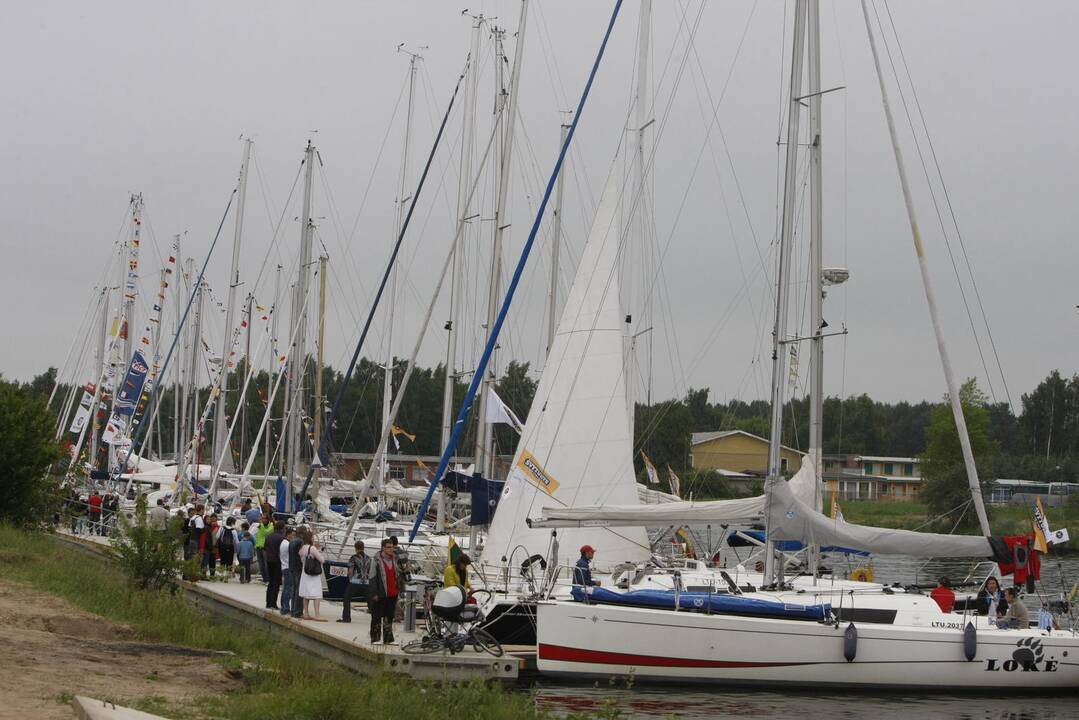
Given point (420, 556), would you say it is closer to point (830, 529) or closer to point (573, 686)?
point (573, 686)

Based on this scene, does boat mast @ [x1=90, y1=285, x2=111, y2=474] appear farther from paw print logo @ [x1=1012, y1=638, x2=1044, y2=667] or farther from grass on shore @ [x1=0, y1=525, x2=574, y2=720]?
paw print logo @ [x1=1012, y1=638, x2=1044, y2=667]

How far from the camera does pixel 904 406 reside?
170m

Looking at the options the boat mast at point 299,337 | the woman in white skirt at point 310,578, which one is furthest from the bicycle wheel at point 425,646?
the boat mast at point 299,337

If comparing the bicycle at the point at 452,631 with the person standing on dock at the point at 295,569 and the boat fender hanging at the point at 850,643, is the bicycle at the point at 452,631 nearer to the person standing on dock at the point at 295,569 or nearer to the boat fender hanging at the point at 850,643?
the person standing on dock at the point at 295,569

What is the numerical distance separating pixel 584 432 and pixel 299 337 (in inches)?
756

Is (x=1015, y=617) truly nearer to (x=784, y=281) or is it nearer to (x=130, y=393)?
(x=784, y=281)

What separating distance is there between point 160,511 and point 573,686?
13.7m

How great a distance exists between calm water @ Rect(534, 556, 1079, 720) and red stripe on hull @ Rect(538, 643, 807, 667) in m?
0.43

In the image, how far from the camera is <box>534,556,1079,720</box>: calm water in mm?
19578

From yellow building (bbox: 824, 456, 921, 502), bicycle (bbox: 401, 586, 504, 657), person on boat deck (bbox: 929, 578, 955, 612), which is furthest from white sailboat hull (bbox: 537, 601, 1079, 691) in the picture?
yellow building (bbox: 824, 456, 921, 502)

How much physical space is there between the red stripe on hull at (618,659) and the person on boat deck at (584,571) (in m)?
1.97

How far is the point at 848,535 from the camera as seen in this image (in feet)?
71.9

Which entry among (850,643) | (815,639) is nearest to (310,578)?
(815,639)

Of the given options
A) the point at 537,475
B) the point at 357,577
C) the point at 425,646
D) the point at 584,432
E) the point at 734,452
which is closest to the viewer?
the point at 425,646
